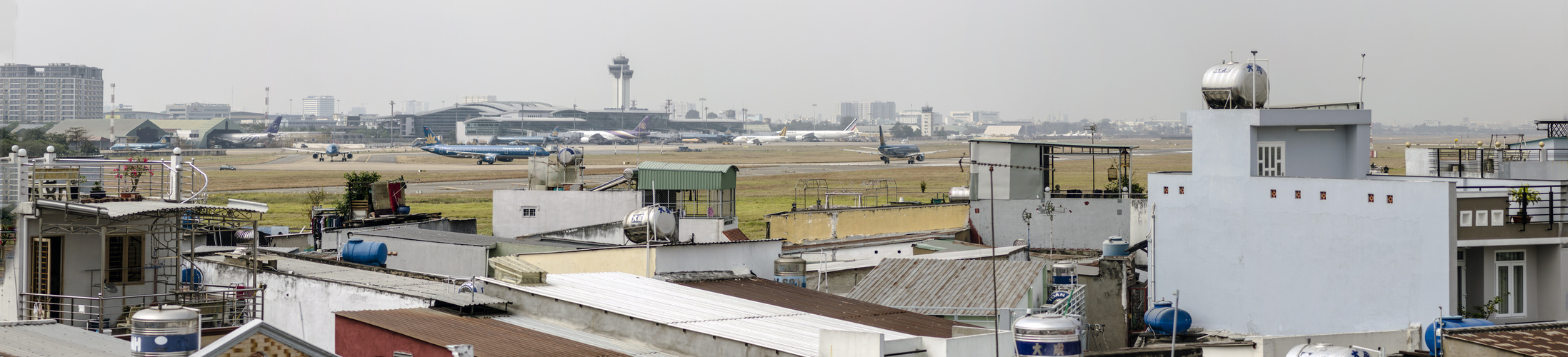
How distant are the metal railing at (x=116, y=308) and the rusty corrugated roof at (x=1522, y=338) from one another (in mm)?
13822

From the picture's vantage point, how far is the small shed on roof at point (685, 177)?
106 feet

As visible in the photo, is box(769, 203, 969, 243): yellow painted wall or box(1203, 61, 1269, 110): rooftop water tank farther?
box(769, 203, 969, 243): yellow painted wall

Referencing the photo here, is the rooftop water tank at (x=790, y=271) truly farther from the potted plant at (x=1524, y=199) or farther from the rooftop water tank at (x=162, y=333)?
the rooftop water tank at (x=162, y=333)

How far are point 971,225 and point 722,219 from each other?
9695 millimetres

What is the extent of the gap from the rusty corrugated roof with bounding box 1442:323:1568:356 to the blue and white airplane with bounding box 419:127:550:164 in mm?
127442

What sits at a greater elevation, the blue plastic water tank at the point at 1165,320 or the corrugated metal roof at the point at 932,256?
the corrugated metal roof at the point at 932,256

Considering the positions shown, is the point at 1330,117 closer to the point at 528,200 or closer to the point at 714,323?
the point at 714,323

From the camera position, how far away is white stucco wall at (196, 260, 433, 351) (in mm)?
18281

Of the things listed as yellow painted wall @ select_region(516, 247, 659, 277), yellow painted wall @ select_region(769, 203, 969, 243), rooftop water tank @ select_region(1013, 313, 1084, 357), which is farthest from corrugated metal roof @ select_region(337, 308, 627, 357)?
yellow painted wall @ select_region(769, 203, 969, 243)

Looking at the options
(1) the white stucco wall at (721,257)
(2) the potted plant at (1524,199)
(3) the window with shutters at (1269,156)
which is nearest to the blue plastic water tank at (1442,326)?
(2) the potted plant at (1524,199)

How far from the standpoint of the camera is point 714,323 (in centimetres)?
1567

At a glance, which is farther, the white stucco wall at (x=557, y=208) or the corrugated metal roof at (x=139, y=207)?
the white stucco wall at (x=557, y=208)

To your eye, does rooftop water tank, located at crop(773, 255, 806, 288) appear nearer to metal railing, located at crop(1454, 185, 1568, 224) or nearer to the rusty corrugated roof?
metal railing, located at crop(1454, 185, 1568, 224)

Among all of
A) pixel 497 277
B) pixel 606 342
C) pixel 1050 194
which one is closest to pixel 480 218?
pixel 1050 194
